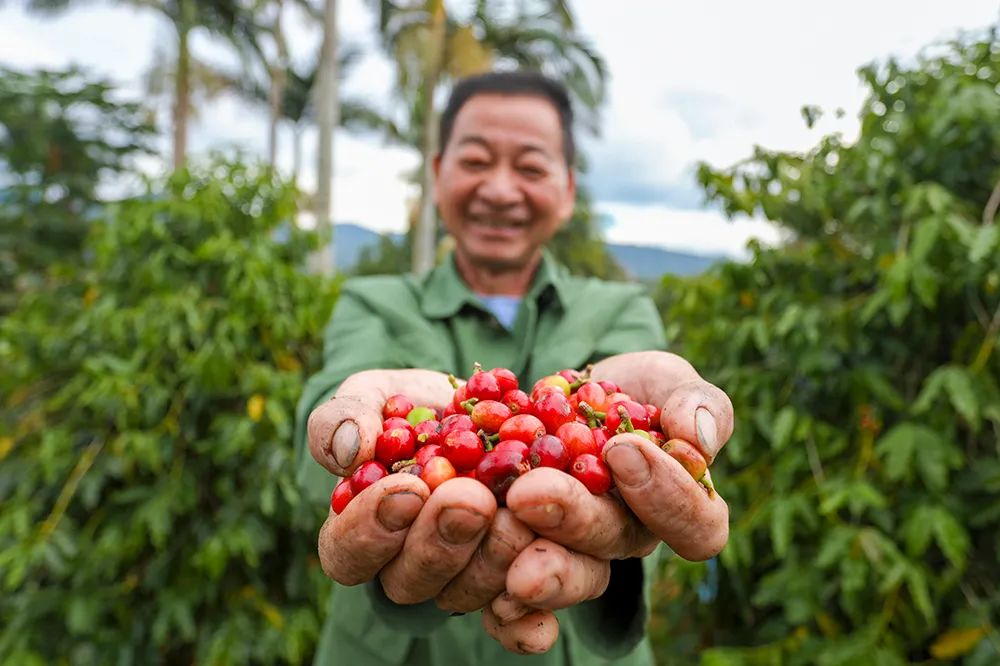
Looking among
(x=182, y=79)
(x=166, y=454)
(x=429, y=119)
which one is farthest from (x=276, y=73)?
(x=166, y=454)

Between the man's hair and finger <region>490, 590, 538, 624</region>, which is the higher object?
the man's hair

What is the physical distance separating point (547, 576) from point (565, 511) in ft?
0.25

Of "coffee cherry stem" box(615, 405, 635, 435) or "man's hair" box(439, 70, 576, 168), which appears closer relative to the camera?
"coffee cherry stem" box(615, 405, 635, 435)

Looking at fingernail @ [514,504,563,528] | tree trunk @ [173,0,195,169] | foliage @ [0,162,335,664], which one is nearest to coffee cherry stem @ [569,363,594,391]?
fingernail @ [514,504,563,528]

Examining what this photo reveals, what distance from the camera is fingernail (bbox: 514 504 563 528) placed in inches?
34.6

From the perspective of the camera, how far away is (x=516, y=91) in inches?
69.7

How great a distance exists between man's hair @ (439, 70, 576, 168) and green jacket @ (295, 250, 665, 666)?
0.33 meters

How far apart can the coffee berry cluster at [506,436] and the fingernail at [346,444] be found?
0.02 m

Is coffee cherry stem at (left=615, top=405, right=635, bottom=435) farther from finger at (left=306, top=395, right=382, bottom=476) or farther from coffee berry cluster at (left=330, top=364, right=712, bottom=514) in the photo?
finger at (left=306, top=395, right=382, bottom=476)

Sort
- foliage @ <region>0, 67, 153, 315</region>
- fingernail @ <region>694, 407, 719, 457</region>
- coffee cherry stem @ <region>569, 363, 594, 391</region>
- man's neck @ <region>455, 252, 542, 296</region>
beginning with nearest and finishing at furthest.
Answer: fingernail @ <region>694, 407, 719, 457</region> → coffee cherry stem @ <region>569, 363, 594, 391</region> → man's neck @ <region>455, 252, 542, 296</region> → foliage @ <region>0, 67, 153, 315</region>

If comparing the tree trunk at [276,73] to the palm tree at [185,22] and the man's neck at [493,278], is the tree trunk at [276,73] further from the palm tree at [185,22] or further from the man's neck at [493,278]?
the man's neck at [493,278]

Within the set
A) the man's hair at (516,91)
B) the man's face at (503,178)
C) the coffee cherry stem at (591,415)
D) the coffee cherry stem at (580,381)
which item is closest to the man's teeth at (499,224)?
the man's face at (503,178)

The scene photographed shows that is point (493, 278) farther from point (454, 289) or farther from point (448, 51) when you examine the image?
point (448, 51)

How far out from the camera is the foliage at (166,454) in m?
2.28
